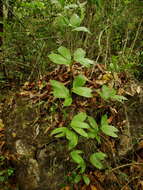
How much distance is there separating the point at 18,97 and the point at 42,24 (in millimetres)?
1180

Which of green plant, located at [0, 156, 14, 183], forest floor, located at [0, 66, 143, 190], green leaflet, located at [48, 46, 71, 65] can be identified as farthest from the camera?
green plant, located at [0, 156, 14, 183]

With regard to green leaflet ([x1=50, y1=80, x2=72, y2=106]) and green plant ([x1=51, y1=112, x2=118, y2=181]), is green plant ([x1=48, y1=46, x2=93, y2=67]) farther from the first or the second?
green plant ([x1=51, y1=112, x2=118, y2=181])

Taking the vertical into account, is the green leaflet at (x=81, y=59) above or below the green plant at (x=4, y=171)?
above

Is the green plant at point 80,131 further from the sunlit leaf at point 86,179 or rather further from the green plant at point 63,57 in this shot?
the green plant at point 63,57

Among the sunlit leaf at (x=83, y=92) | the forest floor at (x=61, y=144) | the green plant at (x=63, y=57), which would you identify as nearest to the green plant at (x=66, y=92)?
the sunlit leaf at (x=83, y=92)

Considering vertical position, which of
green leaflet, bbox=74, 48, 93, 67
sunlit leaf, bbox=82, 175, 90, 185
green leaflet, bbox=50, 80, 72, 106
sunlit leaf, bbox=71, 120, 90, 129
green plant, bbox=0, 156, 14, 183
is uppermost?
green leaflet, bbox=74, 48, 93, 67

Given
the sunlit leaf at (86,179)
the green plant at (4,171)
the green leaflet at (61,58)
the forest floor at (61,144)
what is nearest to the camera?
the green leaflet at (61,58)

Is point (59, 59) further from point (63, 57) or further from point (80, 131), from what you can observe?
point (80, 131)

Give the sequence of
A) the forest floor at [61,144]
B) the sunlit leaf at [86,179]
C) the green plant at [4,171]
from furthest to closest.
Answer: the green plant at [4,171], the forest floor at [61,144], the sunlit leaf at [86,179]

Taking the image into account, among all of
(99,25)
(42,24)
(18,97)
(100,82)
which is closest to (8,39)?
(42,24)

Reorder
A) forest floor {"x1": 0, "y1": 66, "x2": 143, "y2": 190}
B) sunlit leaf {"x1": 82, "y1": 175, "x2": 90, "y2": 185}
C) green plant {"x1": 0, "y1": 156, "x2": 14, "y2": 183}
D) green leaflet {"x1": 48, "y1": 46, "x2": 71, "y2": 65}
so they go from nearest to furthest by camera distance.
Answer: green leaflet {"x1": 48, "y1": 46, "x2": 71, "y2": 65} < sunlit leaf {"x1": 82, "y1": 175, "x2": 90, "y2": 185} < forest floor {"x1": 0, "y1": 66, "x2": 143, "y2": 190} < green plant {"x1": 0, "y1": 156, "x2": 14, "y2": 183}

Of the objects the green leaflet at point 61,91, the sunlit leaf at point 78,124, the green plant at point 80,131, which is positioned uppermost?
the green leaflet at point 61,91

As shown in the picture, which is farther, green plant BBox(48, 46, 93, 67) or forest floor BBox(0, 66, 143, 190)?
forest floor BBox(0, 66, 143, 190)

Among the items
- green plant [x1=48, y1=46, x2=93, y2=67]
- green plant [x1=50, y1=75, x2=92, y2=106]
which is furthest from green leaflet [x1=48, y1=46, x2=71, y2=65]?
green plant [x1=50, y1=75, x2=92, y2=106]
